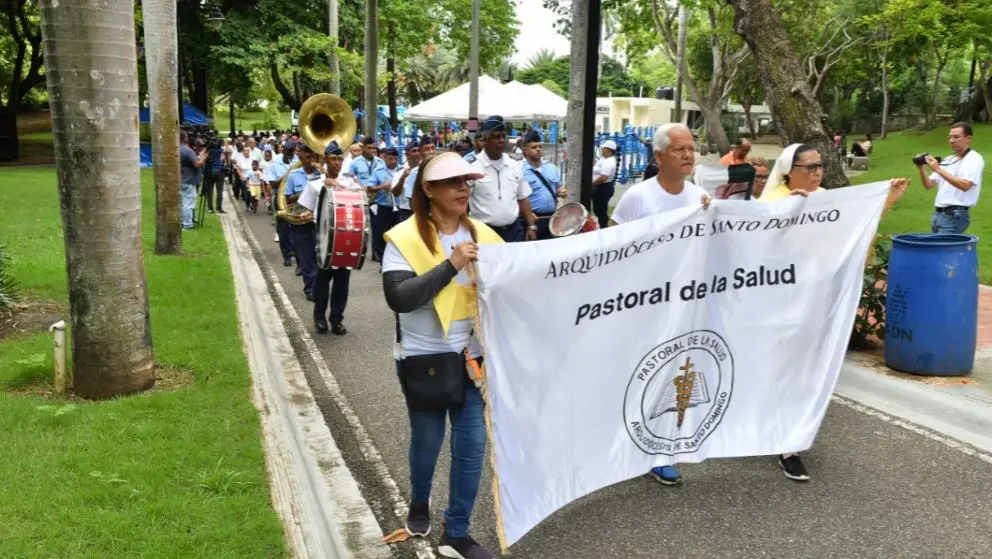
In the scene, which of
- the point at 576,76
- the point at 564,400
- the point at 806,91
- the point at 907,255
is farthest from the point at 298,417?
the point at 806,91

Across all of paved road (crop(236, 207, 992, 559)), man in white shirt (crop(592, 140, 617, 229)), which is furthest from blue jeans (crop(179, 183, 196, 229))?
paved road (crop(236, 207, 992, 559))

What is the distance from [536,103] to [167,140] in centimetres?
1769

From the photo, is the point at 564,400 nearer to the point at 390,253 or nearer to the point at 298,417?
the point at 390,253

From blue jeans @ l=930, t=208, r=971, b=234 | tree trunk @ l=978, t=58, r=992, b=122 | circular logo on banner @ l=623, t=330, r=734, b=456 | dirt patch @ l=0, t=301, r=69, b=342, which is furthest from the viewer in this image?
tree trunk @ l=978, t=58, r=992, b=122

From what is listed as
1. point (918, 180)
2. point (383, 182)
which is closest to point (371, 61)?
point (383, 182)

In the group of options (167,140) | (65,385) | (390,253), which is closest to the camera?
(390,253)

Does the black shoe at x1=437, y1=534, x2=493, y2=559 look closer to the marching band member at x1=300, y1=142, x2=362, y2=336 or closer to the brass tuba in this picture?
the marching band member at x1=300, y1=142, x2=362, y2=336

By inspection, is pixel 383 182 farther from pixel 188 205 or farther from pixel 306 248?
pixel 188 205

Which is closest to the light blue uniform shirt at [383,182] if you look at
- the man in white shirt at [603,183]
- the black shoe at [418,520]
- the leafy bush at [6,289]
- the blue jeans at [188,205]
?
the man in white shirt at [603,183]

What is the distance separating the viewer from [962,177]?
8422mm

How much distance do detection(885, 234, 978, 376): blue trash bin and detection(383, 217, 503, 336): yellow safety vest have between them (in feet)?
13.5

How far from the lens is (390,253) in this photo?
3.71 meters

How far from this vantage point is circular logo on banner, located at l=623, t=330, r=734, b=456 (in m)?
4.33

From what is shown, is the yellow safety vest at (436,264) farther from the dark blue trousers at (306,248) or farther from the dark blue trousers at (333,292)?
the dark blue trousers at (306,248)
